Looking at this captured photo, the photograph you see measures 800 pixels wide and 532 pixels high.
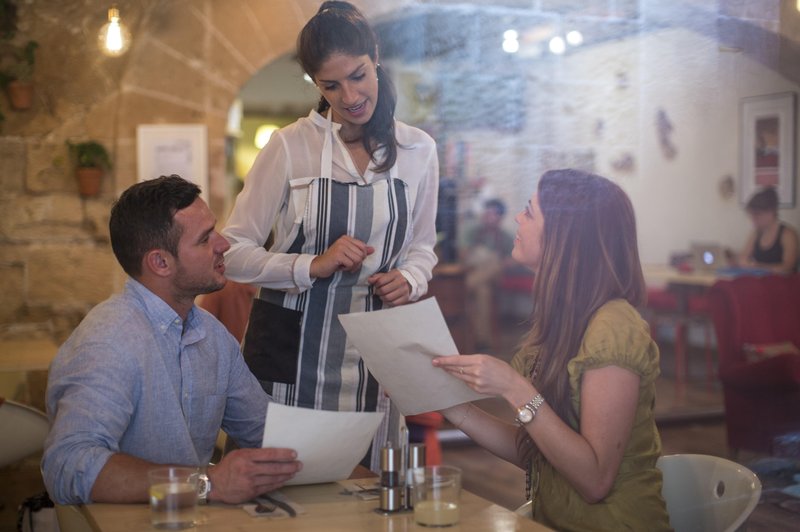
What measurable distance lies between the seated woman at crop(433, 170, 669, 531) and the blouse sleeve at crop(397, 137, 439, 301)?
38 cm

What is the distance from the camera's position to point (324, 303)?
2.22m

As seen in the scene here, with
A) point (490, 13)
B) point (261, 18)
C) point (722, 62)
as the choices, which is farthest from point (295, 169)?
point (490, 13)

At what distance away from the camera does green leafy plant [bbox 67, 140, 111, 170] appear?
13.9 feet

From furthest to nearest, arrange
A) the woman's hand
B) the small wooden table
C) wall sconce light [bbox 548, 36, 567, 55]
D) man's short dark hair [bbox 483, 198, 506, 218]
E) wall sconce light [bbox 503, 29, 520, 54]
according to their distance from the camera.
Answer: man's short dark hair [bbox 483, 198, 506, 218] < wall sconce light [bbox 503, 29, 520, 54] < wall sconce light [bbox 548, 36, 567, 55] < the small wooden table < the woman's hand

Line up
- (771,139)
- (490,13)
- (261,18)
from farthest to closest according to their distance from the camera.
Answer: (490,13)
(261,18)
(771,139)

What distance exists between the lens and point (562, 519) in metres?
1.75

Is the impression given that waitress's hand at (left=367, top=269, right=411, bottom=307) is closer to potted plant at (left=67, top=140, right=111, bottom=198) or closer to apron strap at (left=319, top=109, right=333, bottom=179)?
apron strap at (left=319, top=109, right=333, bottom=179)

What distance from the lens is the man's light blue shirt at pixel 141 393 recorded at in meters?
1.61

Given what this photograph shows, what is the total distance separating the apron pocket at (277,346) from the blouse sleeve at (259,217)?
70mm

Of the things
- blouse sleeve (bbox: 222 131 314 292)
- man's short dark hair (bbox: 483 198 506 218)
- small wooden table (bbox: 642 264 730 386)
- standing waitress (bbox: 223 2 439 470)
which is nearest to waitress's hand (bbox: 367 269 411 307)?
standing waitress (bbox: 223 2 439 470)

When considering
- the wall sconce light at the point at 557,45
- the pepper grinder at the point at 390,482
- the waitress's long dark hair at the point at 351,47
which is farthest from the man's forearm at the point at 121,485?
the wall sconce light at the point at 557,45

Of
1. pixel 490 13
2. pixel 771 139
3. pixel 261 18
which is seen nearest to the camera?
pixel 771 139

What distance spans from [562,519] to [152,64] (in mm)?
3208

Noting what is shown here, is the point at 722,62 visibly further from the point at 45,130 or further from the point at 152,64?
the point at 45,130
